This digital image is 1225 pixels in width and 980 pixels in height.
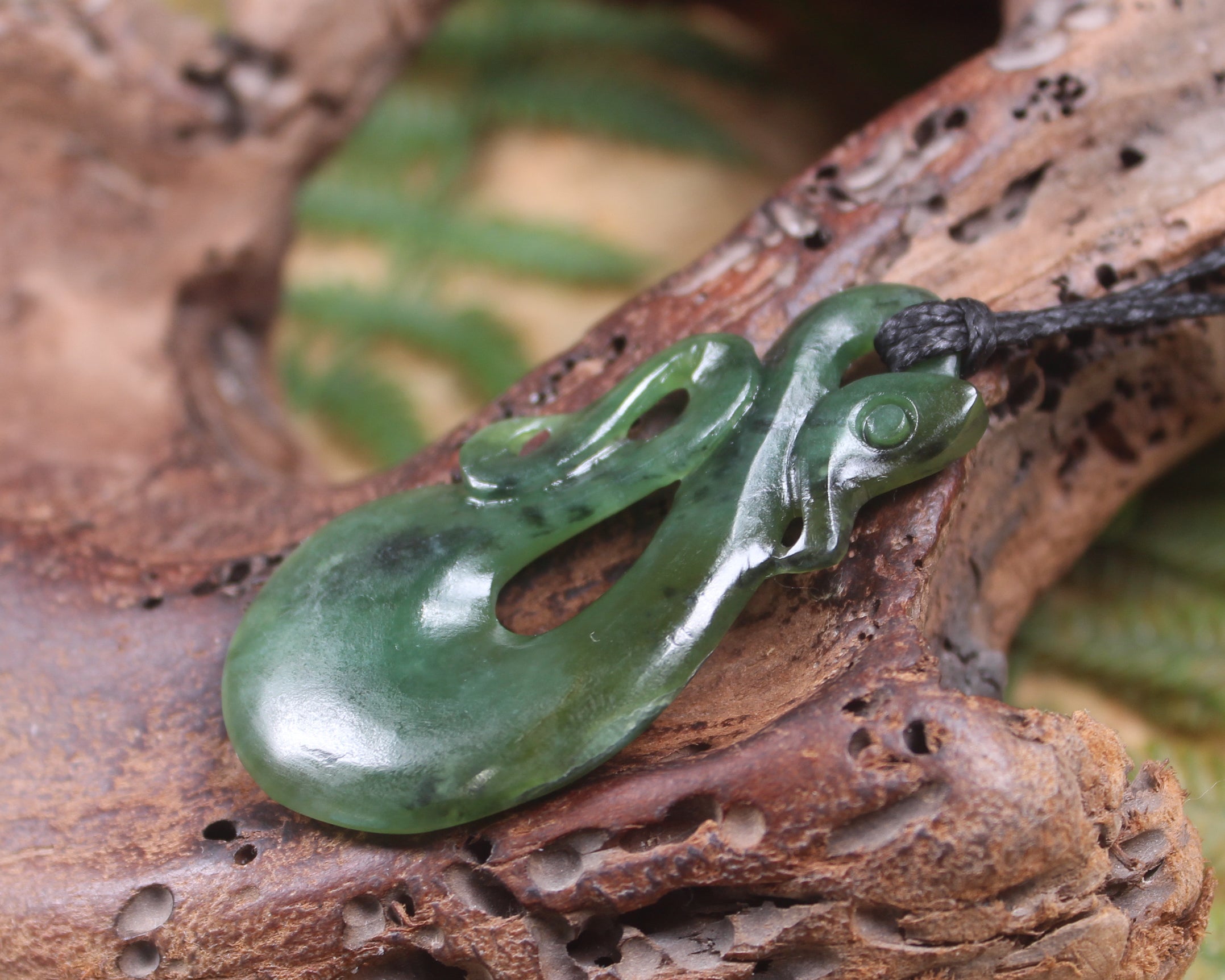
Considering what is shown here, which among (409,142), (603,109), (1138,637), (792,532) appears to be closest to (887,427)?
(792,532)

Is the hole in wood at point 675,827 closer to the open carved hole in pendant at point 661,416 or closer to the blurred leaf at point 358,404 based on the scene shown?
the open carved hole in pendant at point 661,416

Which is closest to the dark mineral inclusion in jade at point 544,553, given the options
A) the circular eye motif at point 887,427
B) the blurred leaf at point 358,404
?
the circular eye motif at point 887,427

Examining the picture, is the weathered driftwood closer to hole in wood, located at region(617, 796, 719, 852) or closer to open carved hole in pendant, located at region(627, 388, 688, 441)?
hole in wood, located at region(617, 796, 719, 852)

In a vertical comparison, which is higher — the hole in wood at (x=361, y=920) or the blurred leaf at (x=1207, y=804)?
the hole in wood at (x=361, y=920)

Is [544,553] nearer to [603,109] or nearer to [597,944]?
[597,944]

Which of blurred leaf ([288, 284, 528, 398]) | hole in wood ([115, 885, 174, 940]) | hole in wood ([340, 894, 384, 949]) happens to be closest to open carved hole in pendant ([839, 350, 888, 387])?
hole in wood ([340, 894, 384, 949])
